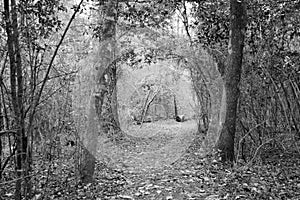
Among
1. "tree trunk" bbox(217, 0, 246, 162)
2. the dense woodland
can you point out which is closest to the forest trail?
the dense woodland

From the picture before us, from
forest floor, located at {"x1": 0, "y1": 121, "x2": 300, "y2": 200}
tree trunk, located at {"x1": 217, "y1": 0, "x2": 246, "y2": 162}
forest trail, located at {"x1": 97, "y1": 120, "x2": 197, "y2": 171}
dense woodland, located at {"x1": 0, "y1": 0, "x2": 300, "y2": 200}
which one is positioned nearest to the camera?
dense woodland, located at {"x1": 0, "y1": 0, "x2": 300, "y2": 200}

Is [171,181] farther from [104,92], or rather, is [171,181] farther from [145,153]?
[145,153]

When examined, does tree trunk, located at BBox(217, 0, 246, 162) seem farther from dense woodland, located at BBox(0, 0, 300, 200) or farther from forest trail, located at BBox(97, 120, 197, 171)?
forest trail, located at BBox(97, 120, 197, 171)

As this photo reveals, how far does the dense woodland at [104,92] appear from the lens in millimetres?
3418

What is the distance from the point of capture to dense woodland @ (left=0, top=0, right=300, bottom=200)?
3.42m

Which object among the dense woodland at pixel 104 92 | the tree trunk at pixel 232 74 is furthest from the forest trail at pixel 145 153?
the tree trunk at pixel 232 74

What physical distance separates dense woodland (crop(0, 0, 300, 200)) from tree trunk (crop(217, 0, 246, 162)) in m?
0.02

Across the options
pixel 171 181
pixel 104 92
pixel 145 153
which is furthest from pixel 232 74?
pixel 145 153

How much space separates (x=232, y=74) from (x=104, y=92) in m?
2.16

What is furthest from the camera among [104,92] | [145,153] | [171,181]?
[145,153]

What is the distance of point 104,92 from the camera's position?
19.1 ft

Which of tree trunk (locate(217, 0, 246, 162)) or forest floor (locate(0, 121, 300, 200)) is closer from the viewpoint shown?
forest floor (locate(0, 121, 300, 200))

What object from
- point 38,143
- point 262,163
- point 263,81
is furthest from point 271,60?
point 38,143

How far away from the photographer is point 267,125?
5473 millimetres
